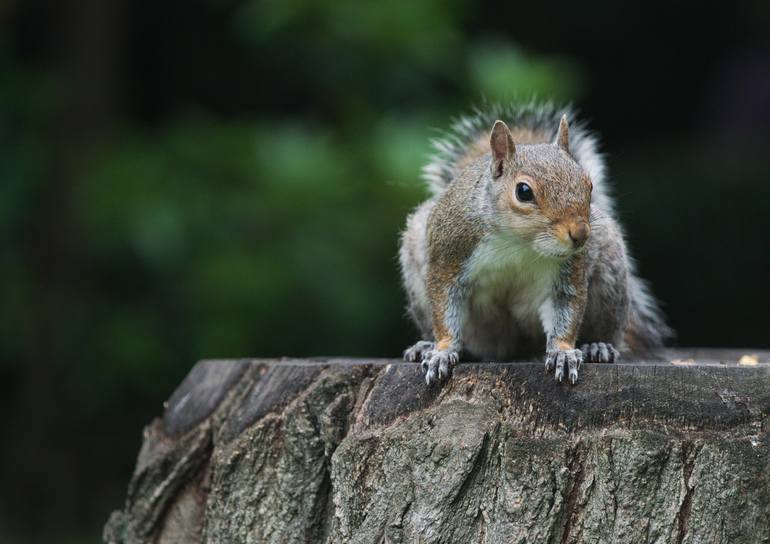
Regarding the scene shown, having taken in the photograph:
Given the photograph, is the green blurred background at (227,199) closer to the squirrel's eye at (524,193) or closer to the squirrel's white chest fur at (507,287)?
the squirrel's white chest fur at (507,287)

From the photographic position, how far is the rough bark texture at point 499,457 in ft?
5.35

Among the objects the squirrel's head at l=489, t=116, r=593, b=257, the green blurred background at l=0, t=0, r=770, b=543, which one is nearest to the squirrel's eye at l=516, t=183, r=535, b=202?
the squirrel's head at l=489, t=116, r=593, b=257

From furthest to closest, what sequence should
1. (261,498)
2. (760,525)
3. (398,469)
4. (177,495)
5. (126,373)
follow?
1. (126,373)
2. (177,495)
3. (261,498)
4. (398,469)
5. (760,525)

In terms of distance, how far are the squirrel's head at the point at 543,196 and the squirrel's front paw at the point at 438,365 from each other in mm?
231

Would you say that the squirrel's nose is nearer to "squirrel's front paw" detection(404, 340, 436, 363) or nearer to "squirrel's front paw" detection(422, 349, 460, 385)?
"squirrel's front paw" detection(422, 349, 460, 385)

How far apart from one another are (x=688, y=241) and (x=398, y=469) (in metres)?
3.96

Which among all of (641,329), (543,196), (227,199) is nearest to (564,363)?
(543,196)

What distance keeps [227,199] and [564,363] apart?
2.17 metres

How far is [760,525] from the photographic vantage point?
162 centimetres

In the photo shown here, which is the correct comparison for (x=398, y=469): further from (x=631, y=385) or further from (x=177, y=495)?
(x=177, y=495)

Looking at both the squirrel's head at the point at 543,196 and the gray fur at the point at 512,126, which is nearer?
the squirrel's head at the point at 543,196

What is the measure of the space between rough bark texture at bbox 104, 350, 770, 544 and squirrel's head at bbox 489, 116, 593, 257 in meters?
0.22

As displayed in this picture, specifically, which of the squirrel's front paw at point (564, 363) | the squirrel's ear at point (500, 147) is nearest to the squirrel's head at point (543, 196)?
the squirrel's ear at point (500, 147)

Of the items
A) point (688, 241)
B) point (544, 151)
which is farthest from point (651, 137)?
point (544, 151)
